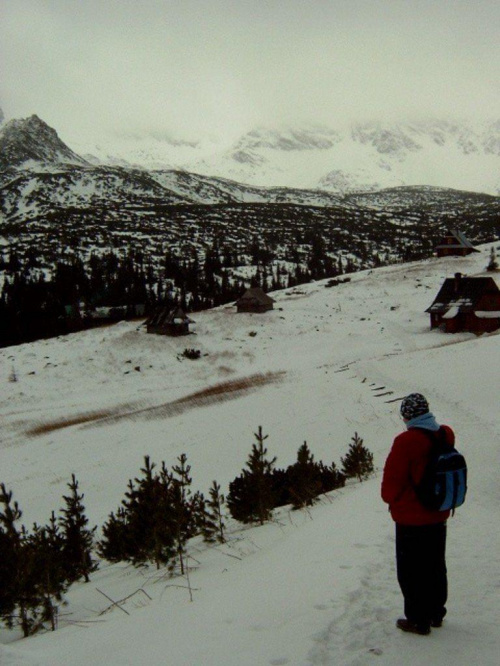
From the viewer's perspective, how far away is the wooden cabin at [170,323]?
50.6 m

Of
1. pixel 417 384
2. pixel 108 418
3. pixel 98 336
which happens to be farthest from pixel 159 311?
pixel 417 384

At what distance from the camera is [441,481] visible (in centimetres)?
427

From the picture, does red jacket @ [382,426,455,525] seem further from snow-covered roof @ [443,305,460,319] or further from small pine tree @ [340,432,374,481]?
snow-covered roof @ [443,305,460,319]

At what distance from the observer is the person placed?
A: 4.39 m

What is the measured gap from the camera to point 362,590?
18.1ft

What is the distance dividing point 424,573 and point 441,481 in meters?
0.96

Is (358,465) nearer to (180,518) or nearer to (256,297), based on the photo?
(180,518)

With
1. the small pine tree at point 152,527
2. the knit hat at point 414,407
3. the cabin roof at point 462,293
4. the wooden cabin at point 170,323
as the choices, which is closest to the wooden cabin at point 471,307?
the cabin roof at point 462,293

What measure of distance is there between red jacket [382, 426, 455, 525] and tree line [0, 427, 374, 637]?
4575 millimetres

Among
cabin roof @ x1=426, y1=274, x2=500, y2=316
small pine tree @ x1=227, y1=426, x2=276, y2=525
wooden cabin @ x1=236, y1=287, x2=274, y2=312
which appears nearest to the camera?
small pine tree @ x1=227, y1=426, x2=276, y2=525

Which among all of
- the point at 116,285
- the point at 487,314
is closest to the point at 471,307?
the point at 487,314

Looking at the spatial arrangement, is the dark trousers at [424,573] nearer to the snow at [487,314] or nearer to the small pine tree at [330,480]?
the small pine tree at [330,480]

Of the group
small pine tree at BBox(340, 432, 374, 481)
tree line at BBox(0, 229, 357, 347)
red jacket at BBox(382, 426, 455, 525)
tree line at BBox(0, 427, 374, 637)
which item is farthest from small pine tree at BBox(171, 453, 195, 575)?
tree line at BBox(0, 229, 357, 347)

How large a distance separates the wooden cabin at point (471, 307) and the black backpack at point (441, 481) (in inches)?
1769
